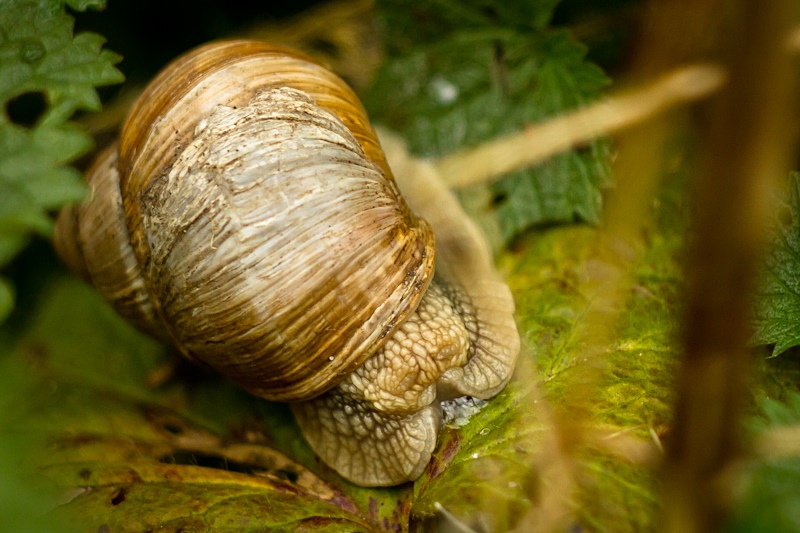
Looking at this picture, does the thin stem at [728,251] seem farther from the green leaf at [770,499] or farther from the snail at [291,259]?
the snail at [291,259]

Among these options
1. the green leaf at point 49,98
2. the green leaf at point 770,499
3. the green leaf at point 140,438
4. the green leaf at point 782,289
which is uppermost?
the green leaf at point 49,98

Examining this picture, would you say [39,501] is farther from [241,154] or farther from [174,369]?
[174,369]

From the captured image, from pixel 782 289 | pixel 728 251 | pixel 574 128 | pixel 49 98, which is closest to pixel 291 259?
pixel 49 98

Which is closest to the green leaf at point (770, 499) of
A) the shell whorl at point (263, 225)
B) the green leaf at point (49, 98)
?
the shell whorl at point (263, 225)

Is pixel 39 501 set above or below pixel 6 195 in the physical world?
below

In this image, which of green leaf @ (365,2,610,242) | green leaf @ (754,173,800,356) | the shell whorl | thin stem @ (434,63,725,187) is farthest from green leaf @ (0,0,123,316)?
green leaf @ (754,173,800,356)

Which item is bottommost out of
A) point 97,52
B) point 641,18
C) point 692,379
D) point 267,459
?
point 267,459

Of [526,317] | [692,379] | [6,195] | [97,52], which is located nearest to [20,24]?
[97,52]
